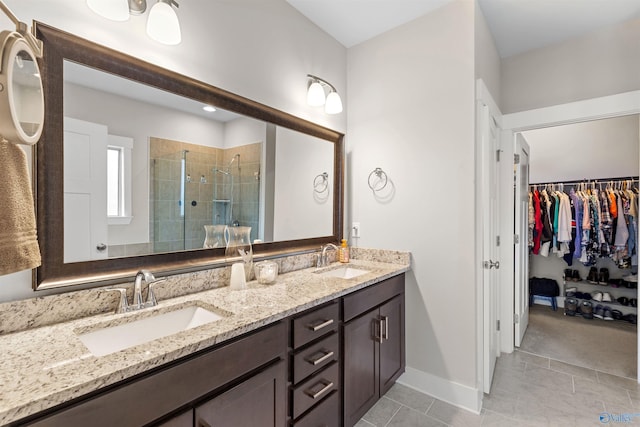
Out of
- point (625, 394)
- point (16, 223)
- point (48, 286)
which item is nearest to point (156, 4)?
A: point (16, 223)

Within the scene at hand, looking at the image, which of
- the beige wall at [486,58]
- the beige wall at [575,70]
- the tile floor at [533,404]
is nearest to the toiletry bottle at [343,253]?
the tile floor at [533,404]

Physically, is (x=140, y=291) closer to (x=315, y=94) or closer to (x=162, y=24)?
(x=162, y=24)

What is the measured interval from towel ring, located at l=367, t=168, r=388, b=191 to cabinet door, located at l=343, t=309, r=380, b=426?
0.97 m

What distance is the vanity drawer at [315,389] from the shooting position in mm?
1316

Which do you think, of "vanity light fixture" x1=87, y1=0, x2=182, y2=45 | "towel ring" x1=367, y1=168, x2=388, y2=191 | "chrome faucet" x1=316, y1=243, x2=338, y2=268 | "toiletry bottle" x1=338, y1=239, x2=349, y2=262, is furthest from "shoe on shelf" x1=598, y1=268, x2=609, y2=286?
"vanity light fixture" x1=87, y1=0, x2=182, y2=45

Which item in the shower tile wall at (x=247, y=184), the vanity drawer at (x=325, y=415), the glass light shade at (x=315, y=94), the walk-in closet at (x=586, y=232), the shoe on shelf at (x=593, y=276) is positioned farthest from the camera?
the shoe on shelf at (x=593, y=276)

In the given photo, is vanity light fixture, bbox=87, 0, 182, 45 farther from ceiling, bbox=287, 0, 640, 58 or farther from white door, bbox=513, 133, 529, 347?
white door, bbox=513, 133, 529, 347

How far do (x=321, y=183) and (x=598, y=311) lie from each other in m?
3.71

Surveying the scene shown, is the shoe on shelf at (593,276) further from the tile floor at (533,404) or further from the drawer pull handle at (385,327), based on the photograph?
the drawer pull handle at (385,327)

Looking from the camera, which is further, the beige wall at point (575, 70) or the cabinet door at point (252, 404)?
the beige wall at point (575, 70)

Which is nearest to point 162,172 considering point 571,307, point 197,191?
point 197,191

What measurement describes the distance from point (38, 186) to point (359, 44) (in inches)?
92.0

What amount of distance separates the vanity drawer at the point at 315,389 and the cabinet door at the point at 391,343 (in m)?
0.49

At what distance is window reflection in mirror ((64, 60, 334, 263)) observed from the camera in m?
1.19
